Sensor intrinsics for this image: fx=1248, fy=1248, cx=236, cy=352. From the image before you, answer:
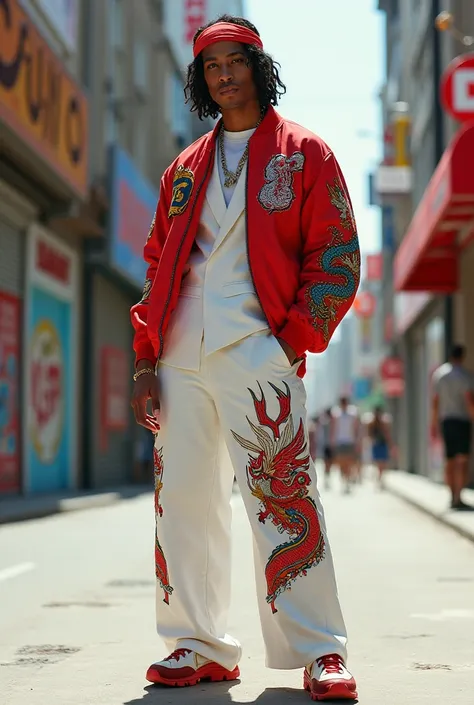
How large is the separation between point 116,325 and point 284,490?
23344 mm

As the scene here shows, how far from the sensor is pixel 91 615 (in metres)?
5.82

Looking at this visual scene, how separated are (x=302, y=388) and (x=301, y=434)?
14 cm

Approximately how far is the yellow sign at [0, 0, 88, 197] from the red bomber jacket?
10.8 m

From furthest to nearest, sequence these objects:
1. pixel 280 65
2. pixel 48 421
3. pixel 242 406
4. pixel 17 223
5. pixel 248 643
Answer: pixel 48 421 < pixel 17 223 < pixel 248 643 < pixel 280 65 < pixel 242 406

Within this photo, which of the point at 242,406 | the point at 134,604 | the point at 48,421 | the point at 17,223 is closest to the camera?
the point at 242,406

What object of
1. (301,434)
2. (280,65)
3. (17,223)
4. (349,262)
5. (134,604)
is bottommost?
(134,604)

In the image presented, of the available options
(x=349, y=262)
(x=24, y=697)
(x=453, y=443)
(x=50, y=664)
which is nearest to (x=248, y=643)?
(x=50, y=664)

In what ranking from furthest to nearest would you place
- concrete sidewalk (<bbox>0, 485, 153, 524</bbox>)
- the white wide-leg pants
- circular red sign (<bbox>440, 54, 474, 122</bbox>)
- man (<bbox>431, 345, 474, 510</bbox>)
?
1. circular red sign (<bbox>440, 54, 474, 122</bbox>)
2. concrete sidewalk (<bbox>0, 485, 153, 524</bbox>)
3. man (<bbox>431, 345, 474, 510</bbox>)
4. the white wide-leg pants

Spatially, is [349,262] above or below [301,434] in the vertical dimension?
above

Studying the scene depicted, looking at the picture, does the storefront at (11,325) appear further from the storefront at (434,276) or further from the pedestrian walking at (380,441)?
the pedestrian walking at (380,441)

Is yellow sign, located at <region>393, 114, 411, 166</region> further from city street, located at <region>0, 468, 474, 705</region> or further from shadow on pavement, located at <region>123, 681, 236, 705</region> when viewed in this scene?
shadow on pavement, located at <region>123, 681, 236, 705</region>

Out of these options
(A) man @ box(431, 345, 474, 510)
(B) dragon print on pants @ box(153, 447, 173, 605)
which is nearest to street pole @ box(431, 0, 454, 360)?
(A) man @ box(431, 345, 474, 510)

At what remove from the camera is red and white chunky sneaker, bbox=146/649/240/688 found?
12.2 feet

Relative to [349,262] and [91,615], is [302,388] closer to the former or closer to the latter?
[349,262]
